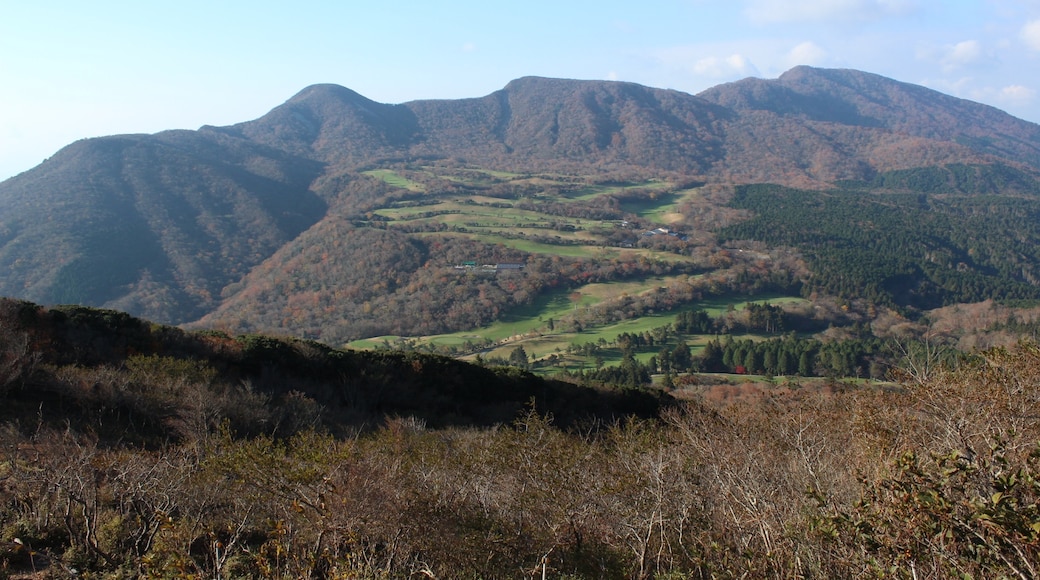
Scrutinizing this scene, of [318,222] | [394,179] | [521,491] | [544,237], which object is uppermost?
[394,179]

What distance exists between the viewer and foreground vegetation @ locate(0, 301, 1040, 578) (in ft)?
14.8

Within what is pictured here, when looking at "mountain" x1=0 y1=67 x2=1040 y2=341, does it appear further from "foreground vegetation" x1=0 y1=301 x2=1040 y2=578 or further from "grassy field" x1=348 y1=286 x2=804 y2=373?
"foreground vegetation" x1=0 y1=301 x2=1040 y2=578

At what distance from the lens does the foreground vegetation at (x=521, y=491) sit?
14.8 ft

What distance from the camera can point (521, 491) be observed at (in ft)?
31.6

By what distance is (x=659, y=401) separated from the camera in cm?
2789

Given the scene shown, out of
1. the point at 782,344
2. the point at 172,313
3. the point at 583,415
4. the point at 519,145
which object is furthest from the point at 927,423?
the point at 519,145

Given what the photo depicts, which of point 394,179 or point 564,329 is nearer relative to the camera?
point 564,329

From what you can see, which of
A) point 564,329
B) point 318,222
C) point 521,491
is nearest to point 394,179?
point 318,222

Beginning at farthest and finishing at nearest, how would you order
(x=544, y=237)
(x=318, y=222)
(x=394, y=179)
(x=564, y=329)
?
(x=394, y=179) < (x=318, y=222) < (x=544, y=237) < (x=564, y=329)

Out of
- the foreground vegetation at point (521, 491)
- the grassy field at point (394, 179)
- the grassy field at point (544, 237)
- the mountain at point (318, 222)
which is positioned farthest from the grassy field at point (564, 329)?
the grassy field at point (394, 179)

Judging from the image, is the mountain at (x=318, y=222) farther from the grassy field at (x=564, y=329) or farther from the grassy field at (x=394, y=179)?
the grassy field at (x=564, y=329)

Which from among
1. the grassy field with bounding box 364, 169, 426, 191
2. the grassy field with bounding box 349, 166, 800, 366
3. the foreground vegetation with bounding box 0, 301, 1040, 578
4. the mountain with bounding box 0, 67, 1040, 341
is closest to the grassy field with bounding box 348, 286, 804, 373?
the grassy field with bounding box 349, 166, 800, 366

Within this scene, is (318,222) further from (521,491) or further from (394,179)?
(521,491)

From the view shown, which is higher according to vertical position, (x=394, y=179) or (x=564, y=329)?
(x=394, y=179)
